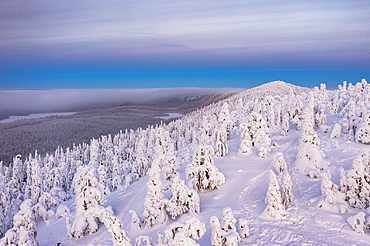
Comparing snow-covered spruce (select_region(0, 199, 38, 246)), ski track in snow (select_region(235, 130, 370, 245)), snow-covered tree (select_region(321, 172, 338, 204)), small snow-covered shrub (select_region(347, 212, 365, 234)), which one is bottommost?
snow-covered spruce (select_region(0, 199, 38, 246))

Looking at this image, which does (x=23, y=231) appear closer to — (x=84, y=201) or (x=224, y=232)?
(x=84, y=201)

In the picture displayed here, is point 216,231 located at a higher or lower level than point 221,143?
lower

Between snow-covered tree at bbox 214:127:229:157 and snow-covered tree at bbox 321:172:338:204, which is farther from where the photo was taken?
snow-covered tree at bbox 214:127:229:157

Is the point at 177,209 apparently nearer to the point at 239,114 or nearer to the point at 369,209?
the point at 369,209

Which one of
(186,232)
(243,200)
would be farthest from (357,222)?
(186,232)

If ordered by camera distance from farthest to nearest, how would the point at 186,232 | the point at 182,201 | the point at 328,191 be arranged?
1. the point at 182,201
2. the point at 328,191
3. the point at 186,232

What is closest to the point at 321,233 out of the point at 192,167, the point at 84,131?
the point at 192,167

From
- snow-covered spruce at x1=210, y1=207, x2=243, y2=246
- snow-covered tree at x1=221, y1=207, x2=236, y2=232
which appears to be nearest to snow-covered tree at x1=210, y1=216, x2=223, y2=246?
snow-covered spruce at x1=210, y1=207, x2=243, y2=246

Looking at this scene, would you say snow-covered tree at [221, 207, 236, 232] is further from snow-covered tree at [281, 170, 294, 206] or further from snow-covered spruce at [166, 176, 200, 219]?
snow-covered tree at [281, 170, 294, 206]
